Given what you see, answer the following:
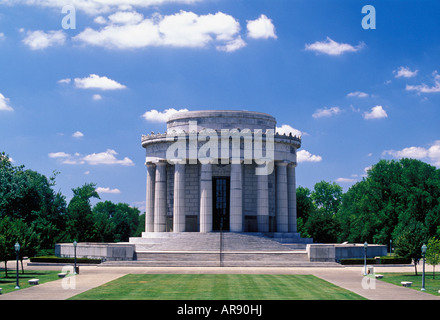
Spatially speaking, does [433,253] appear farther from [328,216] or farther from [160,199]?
[328,216]

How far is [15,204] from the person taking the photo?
77.6 m

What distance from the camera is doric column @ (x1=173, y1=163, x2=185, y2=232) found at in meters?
70.5

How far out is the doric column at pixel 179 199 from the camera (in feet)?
231

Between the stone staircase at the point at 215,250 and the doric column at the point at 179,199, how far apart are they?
195 centimetres

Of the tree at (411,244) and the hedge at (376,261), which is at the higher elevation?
the tree at (411,244)

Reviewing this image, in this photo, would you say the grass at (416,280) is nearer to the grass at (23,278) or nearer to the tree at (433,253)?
the tree at (433,253)

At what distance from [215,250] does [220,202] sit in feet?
42.1

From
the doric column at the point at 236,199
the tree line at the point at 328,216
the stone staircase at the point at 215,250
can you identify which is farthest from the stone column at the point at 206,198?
the tree line at the point at 328,216

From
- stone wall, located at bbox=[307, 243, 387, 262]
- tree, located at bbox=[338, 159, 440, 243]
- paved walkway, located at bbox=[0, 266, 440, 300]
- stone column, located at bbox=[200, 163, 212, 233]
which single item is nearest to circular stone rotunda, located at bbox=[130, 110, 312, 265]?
stone column, located at bbox=[200, 163, 212, 233]

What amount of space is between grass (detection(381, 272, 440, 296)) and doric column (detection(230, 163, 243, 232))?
2297 cm
